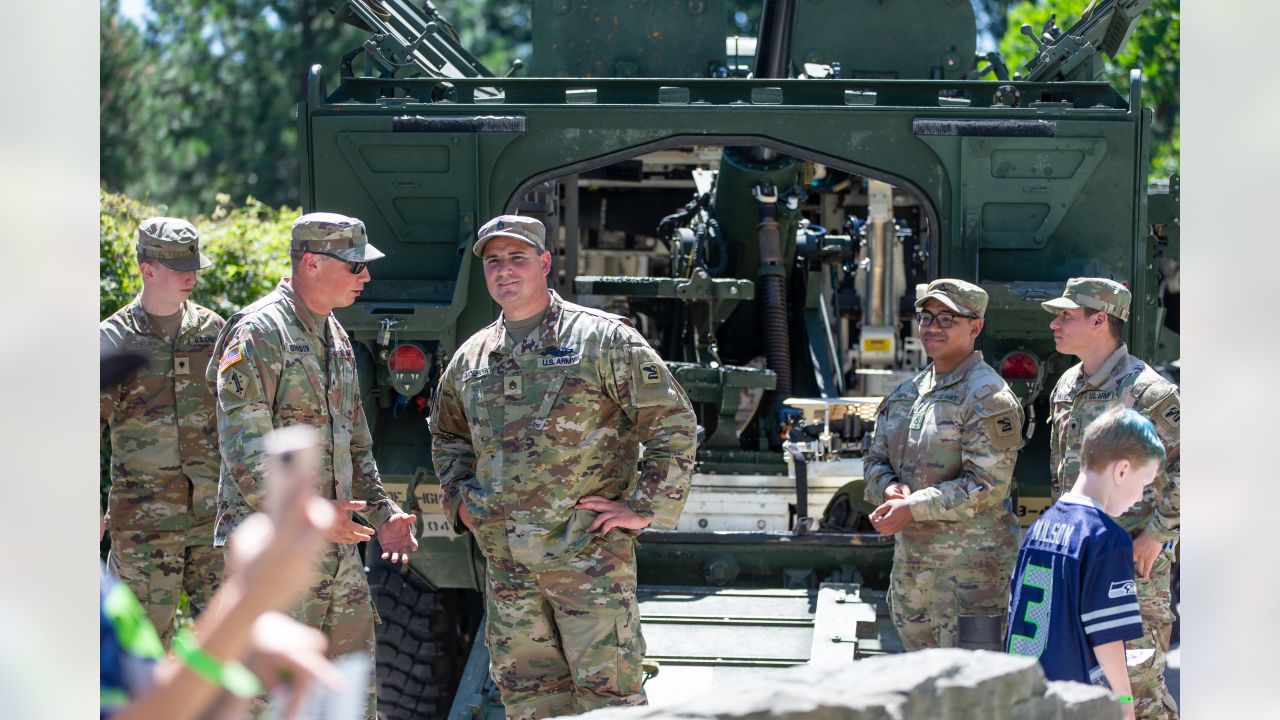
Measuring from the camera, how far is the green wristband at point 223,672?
1532 millimetres

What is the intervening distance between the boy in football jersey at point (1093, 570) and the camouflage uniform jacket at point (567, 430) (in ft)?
3.96

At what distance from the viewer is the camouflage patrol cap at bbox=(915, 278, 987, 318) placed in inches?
186

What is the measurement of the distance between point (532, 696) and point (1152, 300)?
3154mm

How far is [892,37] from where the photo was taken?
7.46 meters

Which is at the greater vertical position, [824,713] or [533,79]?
[533,79]

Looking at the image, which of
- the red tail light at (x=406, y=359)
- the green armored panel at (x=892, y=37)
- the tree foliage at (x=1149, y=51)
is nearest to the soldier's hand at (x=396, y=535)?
the red tail light at (x=406, y=359)

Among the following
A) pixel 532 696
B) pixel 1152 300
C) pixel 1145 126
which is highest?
pixel 1145 126

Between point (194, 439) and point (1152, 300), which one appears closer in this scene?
point (194, 439)

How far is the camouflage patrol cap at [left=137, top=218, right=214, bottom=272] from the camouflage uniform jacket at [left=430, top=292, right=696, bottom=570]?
49.0 inches
